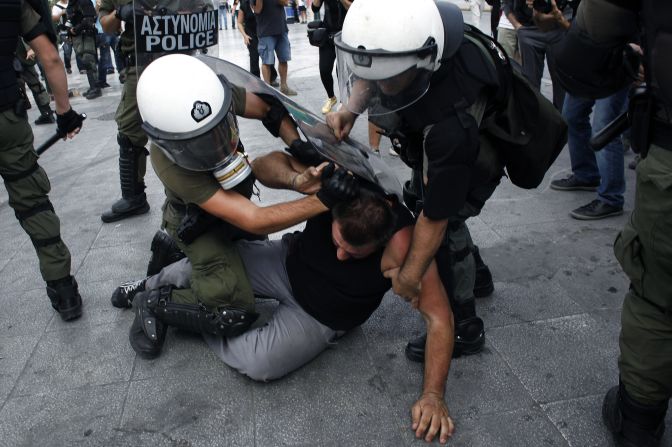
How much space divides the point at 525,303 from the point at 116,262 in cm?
237

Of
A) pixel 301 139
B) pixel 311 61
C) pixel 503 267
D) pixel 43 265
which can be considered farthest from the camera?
pixel 311 61

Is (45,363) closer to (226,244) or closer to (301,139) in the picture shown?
(226,244)

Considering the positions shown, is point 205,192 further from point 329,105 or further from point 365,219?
point 329,105

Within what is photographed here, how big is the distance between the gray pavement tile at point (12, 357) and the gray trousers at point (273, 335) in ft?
2.45

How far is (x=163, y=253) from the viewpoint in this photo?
299 cm

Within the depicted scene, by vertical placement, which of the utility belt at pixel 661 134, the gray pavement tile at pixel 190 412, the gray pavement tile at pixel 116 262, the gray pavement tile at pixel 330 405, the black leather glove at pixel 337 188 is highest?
the utility belt at pixel 661 134

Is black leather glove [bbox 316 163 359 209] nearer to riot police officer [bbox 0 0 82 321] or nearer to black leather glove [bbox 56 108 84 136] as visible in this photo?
riot police officer [bbox 0 0 82 321]

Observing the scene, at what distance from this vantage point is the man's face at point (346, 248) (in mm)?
2092

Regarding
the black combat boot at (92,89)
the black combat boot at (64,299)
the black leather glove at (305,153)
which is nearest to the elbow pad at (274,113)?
the black leather glove at (305,153)

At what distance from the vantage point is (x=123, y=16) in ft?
12.2

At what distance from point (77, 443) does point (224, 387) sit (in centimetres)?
56

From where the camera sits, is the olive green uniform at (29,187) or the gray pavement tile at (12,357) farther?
the olive green uniform at (29,187)

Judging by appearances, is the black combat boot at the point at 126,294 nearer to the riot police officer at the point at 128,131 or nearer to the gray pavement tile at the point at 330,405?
the gray pavement tile at the point at 330,405

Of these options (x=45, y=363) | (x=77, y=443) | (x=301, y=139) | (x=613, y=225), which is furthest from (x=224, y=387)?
(x=613, y=225)
